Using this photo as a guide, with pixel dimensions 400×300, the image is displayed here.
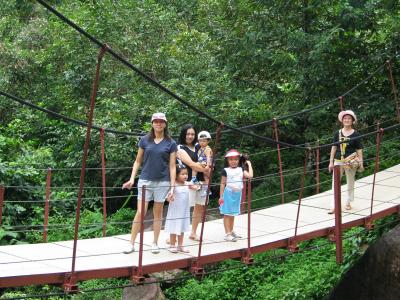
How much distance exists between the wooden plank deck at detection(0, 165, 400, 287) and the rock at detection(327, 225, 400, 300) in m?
0.51

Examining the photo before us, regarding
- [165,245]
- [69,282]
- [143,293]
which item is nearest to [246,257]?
[165,245]

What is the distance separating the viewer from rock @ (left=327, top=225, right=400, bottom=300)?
7375mm

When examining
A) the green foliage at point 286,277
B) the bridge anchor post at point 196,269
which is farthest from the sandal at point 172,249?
the green foliage at point 286,277

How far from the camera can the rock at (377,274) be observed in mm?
7375

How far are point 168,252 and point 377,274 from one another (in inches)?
117

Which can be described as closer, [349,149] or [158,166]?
[158,166]

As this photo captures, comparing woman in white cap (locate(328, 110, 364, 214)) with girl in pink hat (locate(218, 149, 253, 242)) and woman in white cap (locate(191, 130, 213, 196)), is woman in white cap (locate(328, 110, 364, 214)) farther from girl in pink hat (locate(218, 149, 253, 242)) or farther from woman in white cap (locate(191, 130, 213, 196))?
woman in white cap (locate(191, 130, 213, 196))

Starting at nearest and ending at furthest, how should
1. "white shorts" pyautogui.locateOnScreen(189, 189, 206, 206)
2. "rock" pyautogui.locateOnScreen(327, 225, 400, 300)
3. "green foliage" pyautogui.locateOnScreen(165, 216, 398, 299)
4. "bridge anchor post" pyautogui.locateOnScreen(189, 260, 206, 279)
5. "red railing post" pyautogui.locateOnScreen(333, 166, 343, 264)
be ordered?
1. "bridge anchor post" pyautogui.locateOnScreen(189, 260, 206, 279)
2. "white shorts" pyautogui.locateOnScreen(189, 189, 206, 206)
3. "red railing post" pyautogui.locateOnScreen(333, 166, 343, 264)
4. "rock" pyautogui.locateOnScreen(327, 225, 400, 300)
5. "green foliage" pyautogui.locateOnScreen(165, 216, 398, 299)

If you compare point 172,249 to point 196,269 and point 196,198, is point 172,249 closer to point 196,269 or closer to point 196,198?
point 196,269

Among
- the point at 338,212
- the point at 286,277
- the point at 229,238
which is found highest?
the point at 338,212

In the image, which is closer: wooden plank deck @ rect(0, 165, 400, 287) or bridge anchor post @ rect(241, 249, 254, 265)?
wooden plank deck @ rect(0, 165, 400, 287)

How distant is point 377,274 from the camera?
24.8 ft

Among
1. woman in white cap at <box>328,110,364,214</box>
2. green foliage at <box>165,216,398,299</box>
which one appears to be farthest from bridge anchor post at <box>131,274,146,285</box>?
green foliage at <box>165,216,398,299</box>

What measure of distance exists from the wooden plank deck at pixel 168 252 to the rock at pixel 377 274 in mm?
512
